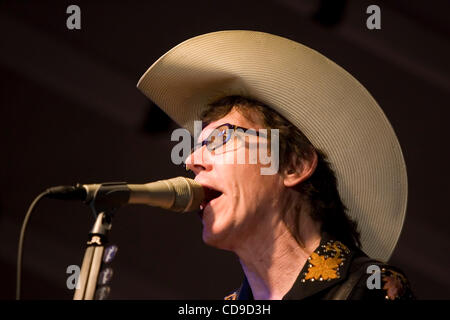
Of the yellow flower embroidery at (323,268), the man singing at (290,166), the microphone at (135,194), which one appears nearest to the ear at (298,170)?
the man singing at (290,166)

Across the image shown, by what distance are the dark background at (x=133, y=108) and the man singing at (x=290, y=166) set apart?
26.2 inches

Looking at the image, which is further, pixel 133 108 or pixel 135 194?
pixel 133 108

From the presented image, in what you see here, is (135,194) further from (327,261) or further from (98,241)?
(327,261)

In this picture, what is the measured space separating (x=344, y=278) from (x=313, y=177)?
1.23 ft

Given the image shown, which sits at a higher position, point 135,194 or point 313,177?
point 313,177

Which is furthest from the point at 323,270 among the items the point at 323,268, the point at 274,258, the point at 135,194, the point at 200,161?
the point at 135,194

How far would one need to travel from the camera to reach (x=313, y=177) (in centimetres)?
203

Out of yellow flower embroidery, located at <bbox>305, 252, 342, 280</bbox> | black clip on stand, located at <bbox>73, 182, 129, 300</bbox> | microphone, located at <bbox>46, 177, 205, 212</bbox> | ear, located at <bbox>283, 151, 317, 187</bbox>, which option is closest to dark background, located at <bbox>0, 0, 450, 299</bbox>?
ear, located at <bbox>283, 151, 317, 187</bbox>

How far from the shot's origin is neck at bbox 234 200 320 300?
1.87 meters

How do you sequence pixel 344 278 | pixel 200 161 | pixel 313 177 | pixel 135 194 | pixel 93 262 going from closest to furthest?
pixel 93 262 → pixel 135 194 → pixel 344 278 → pixel 200 161 → pixel 313 177

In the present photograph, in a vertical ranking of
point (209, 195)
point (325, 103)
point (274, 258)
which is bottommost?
point (274, 258)

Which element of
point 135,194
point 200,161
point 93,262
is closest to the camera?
point 93,262

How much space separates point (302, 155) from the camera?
2.01 meters

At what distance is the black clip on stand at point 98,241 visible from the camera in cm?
134
